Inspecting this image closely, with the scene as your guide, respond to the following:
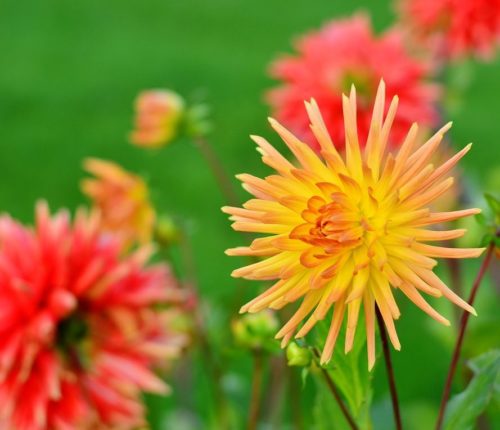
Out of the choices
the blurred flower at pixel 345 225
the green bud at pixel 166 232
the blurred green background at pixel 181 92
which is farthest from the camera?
the blurred green background at pixel 181 92

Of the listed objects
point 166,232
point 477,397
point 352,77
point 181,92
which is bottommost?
point 477,397

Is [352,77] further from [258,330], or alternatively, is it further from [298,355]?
[298,355]

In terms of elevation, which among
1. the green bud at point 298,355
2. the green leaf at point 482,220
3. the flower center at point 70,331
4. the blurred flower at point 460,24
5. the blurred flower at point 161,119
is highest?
the blurred flower at point 460,24

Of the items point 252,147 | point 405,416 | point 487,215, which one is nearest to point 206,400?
point 405,416

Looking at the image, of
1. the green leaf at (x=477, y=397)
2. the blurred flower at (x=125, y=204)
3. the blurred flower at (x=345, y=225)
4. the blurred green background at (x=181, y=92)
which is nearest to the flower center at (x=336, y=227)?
the blurred flower at (x=345, y=225)

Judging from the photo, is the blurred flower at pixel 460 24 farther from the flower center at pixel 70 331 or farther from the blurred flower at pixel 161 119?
the flower center at pixel 70 331

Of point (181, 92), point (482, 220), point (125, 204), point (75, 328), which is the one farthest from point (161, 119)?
point (181, 92)
